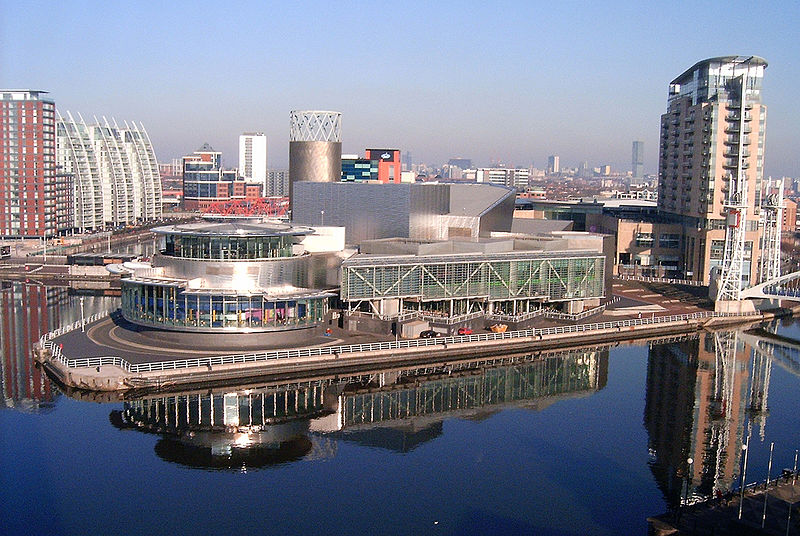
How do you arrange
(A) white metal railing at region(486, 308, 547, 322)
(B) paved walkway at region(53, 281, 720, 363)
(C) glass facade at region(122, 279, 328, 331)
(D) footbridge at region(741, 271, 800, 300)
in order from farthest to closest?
(D) footbridge at region(741, 271, 800, 300)
(A) white metal railing at region(486, 308, 547, 322)
(C) glass facade at region(122, 279, 328, 331)
(B) paved walkway at region(53, 281, 720, 363)

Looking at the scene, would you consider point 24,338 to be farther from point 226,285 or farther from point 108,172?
point 108,172

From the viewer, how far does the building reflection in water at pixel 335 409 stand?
90.4 feet

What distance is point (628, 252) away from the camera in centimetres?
6850

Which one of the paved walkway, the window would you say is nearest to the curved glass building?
the paved walkway

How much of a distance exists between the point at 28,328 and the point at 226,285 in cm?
1323

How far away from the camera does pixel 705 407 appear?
3331cm

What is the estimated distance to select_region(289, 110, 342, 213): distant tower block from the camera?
7012 centimetres

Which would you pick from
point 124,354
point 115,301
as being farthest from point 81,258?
point 124,354

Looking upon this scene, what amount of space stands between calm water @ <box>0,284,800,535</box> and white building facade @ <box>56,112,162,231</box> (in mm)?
62236

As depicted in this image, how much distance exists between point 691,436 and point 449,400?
351 inches

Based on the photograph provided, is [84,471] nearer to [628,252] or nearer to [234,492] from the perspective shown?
[234,492]

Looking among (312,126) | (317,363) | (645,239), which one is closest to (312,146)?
(312,126)

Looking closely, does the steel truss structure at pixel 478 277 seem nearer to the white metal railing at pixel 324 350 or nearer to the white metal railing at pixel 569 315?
the white metal railing at pixel 569 315

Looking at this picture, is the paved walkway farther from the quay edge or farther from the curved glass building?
the quay edge
